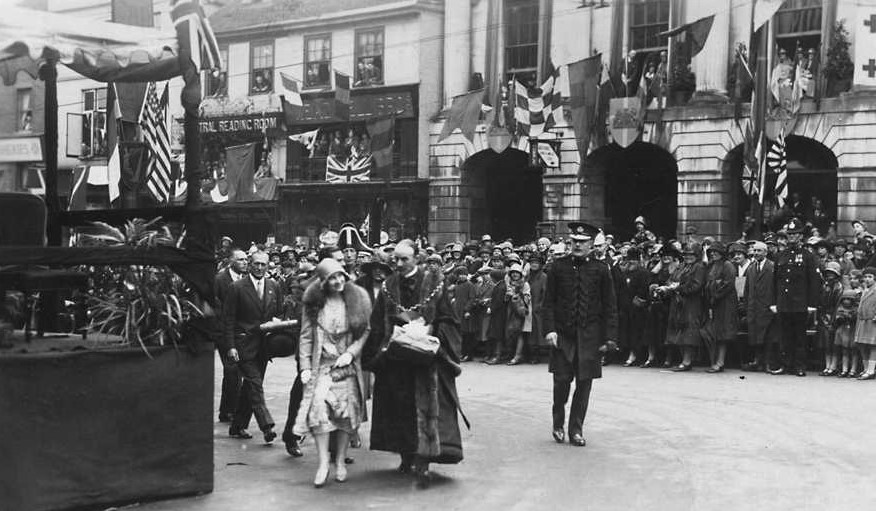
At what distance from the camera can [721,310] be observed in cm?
1806

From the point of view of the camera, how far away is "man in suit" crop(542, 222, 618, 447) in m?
11.4

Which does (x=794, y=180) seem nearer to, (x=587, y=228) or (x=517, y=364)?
(x=517, y=364)

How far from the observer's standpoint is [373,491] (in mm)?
9180

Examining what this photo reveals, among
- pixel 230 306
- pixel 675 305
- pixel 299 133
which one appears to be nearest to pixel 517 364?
pixel 675 305

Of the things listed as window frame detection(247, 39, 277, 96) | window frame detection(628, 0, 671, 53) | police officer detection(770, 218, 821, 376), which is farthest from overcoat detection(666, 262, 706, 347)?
window frame detection(247, 39, 277, 96)

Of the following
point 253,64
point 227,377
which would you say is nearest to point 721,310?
point 227,377

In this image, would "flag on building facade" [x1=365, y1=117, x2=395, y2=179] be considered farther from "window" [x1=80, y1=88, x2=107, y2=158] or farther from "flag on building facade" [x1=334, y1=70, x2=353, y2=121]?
"window" [x1=80, y1=88, x2=107, y2=158]

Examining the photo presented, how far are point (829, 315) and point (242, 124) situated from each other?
2760 cm

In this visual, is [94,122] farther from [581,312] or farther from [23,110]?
[581,312]

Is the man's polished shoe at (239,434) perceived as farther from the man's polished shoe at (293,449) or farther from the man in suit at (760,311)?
the man in suit at (760,311)

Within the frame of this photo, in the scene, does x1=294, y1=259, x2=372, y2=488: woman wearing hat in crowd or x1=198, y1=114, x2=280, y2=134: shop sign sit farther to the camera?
x1=198, y1=114, x2=280, y2=134: shop sign

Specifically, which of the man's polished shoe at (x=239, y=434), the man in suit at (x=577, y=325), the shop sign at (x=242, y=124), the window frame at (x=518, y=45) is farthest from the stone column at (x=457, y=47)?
the man's polished shoe at (x=239, y=434)

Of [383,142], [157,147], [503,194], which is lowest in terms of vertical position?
[503,194]

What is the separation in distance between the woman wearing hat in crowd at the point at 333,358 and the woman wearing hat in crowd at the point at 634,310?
1010 cm
